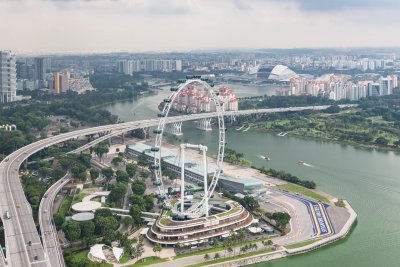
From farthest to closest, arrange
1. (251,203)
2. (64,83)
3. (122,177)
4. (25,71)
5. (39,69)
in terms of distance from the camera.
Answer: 1. (25,71)
2. (39,69)
3. (64,83)
4. (122,177)
5. (251,203)

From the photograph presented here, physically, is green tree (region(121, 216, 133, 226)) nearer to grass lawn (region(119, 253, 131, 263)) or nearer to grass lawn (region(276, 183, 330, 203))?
grass lawn (region(119, 253, 131, 263))

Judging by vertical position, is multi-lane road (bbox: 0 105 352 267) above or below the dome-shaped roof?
below

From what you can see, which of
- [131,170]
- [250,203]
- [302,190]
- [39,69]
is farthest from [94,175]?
[39,69]

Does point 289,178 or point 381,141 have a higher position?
point 381,141

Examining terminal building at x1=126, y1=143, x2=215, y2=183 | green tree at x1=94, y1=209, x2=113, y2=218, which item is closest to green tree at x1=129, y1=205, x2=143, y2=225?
green tree at x1=94, y1=209, x2=113, y2=218

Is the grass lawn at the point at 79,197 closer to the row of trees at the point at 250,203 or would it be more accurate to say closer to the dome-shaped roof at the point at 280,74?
the row of trees at the point at 250,203

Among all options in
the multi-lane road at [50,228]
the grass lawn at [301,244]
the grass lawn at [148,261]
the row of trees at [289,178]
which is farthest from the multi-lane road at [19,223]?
the row of trees at [289,178]

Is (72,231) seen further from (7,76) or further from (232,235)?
(7,76)
